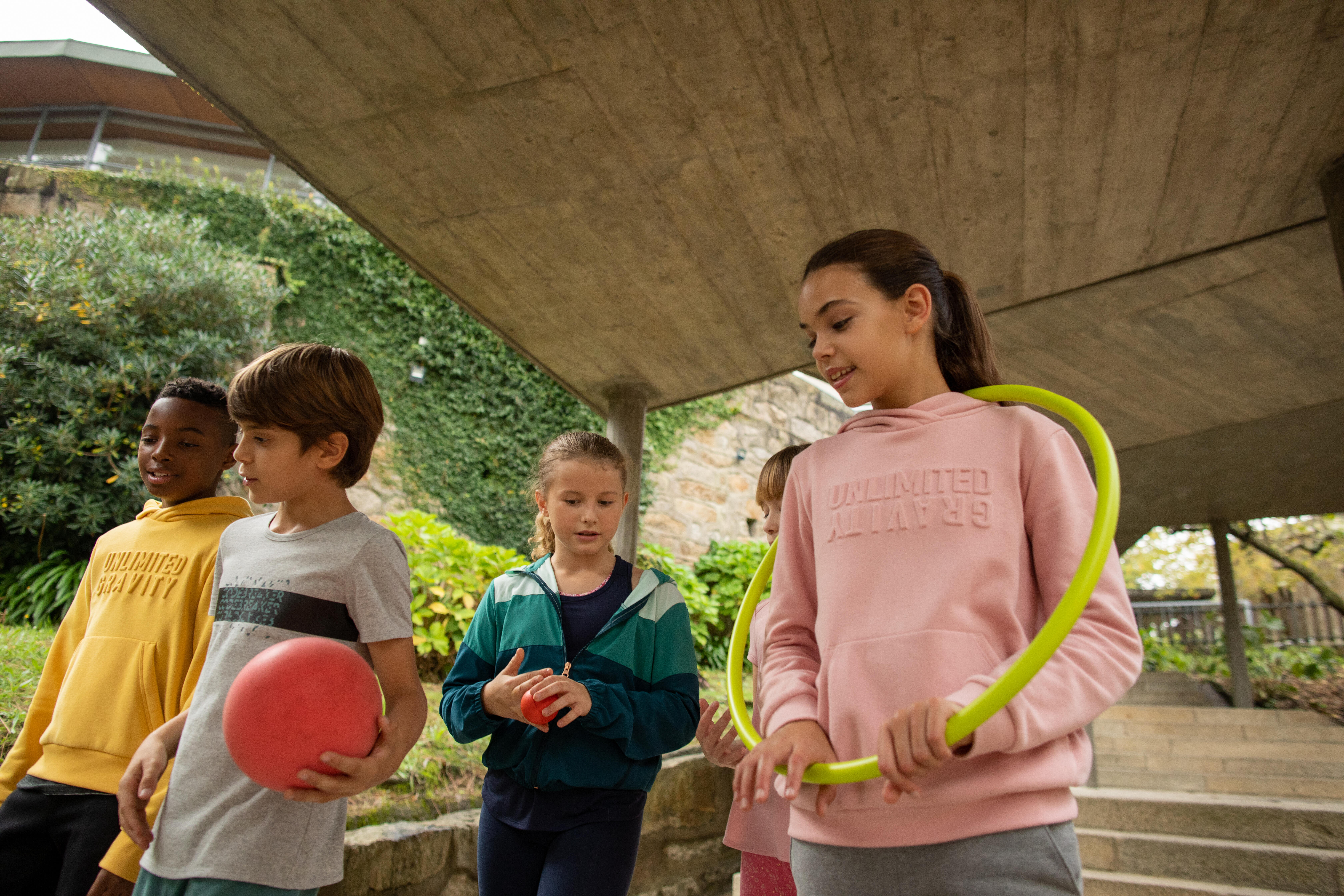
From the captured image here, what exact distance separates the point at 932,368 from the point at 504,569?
4936 millimetres

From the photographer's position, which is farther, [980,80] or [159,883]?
[980,80]

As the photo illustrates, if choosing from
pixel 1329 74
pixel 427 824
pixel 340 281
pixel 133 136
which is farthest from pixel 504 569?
pixel 133 136

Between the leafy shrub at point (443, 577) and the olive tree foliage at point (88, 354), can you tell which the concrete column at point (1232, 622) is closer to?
the leafy shrub at point (443, 577)

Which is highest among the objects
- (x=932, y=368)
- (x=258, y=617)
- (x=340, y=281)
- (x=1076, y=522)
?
(x=340, y=281)

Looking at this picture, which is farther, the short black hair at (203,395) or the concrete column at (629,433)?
the concrete column at (629,433)

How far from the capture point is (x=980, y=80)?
292 cm

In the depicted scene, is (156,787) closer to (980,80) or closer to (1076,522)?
(1076,522)

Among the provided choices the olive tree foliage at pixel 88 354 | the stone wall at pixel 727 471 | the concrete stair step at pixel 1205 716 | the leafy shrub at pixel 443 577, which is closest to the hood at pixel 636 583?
the leafy shrub at pixel 443 577

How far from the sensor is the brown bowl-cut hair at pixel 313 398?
5.84 feet

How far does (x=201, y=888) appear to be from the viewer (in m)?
1.47

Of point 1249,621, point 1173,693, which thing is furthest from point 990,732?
point 1249,621

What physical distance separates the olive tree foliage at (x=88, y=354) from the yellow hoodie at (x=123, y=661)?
5783 millimetres

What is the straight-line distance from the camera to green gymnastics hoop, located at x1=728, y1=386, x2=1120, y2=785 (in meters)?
1.08

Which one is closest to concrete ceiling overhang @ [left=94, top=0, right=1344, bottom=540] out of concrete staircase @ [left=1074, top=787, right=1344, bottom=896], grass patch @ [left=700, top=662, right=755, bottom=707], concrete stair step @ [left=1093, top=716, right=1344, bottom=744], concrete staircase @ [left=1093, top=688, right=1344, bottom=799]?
grass patch @ [left=700, top=662, right=755, bottom=707]
